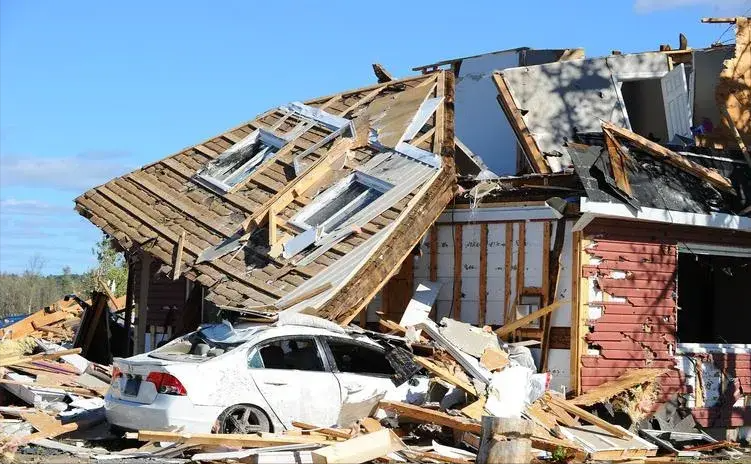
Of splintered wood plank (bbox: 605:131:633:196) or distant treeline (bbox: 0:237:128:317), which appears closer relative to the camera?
splintered wood plank (bbox: 605:131:633:196)

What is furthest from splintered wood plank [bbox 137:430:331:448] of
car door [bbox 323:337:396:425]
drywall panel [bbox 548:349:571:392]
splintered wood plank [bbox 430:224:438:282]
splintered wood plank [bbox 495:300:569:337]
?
splintered wood plank [bbox 430:224:438:282]

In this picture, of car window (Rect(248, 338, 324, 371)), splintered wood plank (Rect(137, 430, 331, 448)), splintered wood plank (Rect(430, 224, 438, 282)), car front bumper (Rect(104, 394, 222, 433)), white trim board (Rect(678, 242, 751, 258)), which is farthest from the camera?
splintered wood plank (Rect(430, 224, 438, 282))

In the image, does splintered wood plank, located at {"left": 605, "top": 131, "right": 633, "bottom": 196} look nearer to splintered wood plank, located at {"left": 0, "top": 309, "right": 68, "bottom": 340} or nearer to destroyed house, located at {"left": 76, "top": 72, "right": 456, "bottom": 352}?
destroyed house, located at {"left": 76, "top": 72, "right": 456, "bottom": 352}

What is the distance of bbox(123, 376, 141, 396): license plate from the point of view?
11.9 metres

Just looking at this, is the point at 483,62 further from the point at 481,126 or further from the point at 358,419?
the point at 358,419

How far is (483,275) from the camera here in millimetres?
16672

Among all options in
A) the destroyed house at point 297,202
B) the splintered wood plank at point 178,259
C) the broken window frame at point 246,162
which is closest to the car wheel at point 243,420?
the destroyed house at point 297,202

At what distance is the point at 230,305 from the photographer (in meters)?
14.3

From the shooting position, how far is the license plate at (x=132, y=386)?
1188 cm

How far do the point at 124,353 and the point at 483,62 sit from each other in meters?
10.4

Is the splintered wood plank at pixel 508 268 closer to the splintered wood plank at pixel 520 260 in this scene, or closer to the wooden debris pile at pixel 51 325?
the splintered wood plank at pixel 520 260

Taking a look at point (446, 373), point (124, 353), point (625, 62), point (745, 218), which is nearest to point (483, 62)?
point (625, 62)

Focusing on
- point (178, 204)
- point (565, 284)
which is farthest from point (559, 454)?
point (178, 204)

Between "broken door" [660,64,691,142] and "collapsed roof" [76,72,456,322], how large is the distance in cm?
478
